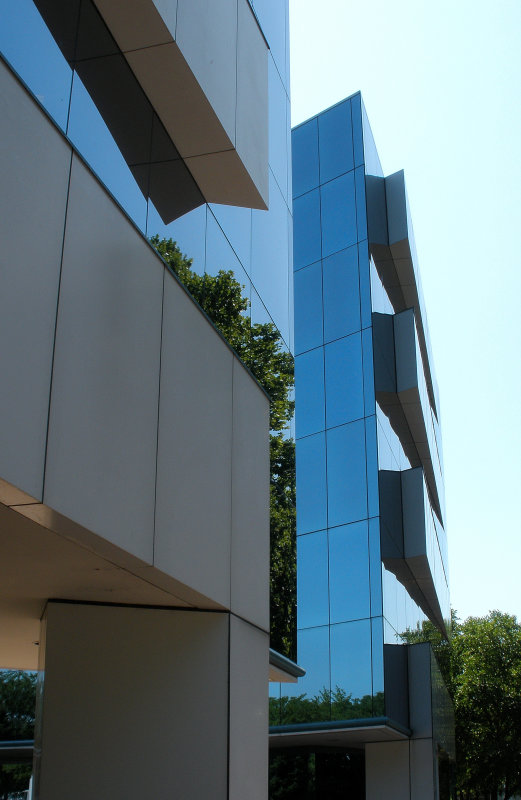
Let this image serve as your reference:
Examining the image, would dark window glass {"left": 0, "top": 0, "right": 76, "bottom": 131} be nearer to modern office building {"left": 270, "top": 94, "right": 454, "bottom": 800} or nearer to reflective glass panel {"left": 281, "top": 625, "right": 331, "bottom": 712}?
modern office building {"left": 270, "top": 94, "right": 454, "bottom": 800}

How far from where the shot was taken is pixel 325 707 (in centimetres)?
2450

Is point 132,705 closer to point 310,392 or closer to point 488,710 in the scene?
point 310,392

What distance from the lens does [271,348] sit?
12945 millimetres

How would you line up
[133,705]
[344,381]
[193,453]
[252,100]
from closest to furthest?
[133,705] < [193,453] < [252,100] < [344,381]

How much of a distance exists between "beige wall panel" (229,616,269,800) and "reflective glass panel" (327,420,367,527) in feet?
55.1

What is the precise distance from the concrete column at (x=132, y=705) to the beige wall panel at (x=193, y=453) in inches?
Result: 24.5

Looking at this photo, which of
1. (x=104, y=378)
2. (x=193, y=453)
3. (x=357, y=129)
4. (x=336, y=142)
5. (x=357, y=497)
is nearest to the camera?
(x=104, y=378)

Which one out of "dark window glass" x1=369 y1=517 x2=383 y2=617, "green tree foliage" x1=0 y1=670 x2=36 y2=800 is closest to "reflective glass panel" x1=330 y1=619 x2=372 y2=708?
"dark window glass" x1=369 y1=517 x2=383 y2=617

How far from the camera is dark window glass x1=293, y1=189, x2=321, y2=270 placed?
30203 mm

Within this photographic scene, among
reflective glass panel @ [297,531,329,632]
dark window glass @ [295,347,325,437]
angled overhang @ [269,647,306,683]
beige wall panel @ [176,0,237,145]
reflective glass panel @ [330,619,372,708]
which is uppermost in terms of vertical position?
dark window glass @ [295,347,325,437]

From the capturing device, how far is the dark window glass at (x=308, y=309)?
29.2 metres

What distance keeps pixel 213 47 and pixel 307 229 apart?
67.1 feet

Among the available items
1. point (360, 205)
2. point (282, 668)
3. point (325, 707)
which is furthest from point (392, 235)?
point (282, 668)

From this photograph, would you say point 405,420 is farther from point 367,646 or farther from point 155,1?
point 155,1
